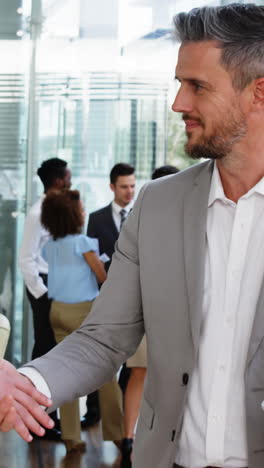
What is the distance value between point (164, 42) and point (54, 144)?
128cm

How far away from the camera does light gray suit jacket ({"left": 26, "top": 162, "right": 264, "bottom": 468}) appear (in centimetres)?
220

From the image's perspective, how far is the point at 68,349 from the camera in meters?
2.42

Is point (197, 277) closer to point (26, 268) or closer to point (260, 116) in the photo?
point (260, 116)

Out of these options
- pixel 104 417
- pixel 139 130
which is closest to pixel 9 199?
pixel 139 130

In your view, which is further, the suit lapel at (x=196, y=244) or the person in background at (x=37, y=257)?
the person in background at (x=37, y=257)

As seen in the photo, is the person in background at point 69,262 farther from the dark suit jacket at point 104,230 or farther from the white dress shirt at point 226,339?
the white dress shirt at point 226,339

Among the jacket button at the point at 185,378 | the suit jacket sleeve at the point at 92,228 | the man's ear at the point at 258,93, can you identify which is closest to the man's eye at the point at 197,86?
the man's ear at the point at 258,93

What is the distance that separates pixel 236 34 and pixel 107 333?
797 millimetres

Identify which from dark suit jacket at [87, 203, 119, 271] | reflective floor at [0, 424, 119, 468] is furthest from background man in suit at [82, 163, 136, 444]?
reflective floor at [0, 424, 119, 468]

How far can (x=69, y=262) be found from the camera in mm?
5758

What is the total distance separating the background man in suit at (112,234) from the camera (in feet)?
19.6

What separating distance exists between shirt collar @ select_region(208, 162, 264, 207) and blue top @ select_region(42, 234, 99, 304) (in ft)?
11.1

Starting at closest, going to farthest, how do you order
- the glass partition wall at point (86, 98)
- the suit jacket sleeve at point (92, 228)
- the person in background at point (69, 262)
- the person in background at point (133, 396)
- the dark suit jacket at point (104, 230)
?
the person in background at point (133, 396) < the person in background at point (69, 262) < the dark suit jacket at point (104, 230) < the suit jacket sleeve at point (92, 228) < the glass partition wall at point (86, 98)

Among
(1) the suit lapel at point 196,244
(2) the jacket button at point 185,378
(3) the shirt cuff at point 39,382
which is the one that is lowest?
(3) the shirt cuff at point 39,382
